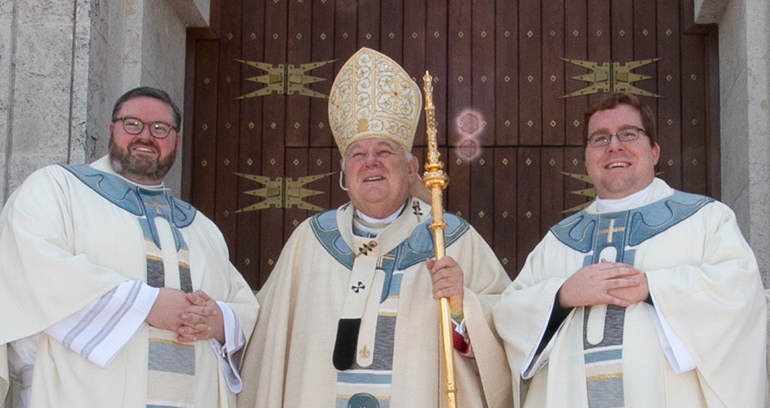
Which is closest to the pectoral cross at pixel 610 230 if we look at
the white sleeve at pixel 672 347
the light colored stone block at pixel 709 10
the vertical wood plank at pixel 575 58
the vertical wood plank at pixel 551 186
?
the white sleeve at pixel 672 347

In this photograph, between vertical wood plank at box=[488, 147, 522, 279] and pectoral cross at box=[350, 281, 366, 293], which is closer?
pectoral cross at box=[350, 281, 366, 293]

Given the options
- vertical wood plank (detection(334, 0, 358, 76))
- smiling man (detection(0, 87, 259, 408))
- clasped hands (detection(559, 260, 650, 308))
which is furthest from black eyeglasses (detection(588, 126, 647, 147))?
vertical wood plank (detection(334, 0, 358, 76))

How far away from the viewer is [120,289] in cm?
496

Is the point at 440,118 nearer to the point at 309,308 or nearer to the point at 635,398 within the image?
the point at 309,308

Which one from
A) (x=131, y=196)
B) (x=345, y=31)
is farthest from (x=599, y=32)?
(x=131, y=196)

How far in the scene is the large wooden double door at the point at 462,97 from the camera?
700cm

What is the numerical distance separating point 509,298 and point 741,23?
2215mm

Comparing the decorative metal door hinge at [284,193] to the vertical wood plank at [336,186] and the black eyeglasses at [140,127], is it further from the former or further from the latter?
the black eyeglasses at [140,127]

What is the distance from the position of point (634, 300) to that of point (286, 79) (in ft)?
9.89

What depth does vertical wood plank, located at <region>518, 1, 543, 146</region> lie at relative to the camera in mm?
7074

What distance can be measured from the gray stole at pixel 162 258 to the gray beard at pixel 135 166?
4 cm

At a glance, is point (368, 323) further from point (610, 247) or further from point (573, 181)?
point (573, 181)

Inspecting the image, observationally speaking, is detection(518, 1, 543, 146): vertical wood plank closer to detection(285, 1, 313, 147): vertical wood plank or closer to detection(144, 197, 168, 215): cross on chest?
detection(285, 1, 313, 147): vertical wood plank

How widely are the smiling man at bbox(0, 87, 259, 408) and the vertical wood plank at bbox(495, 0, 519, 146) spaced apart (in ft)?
7.12
